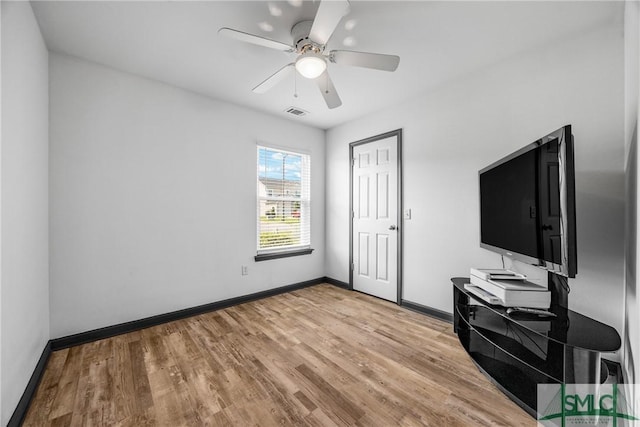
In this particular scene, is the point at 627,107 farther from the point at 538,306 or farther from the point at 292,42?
the point at 292,42

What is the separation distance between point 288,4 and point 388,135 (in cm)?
200

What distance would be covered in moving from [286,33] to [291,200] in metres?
2.24

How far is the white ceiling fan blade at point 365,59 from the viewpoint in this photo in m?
1.74

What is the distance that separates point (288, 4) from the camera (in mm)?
1689

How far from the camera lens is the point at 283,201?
381 centimetres

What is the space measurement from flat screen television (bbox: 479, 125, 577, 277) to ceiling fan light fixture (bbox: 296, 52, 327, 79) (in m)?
1.42

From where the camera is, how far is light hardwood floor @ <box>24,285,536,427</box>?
1498 mm

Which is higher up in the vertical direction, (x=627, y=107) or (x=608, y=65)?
(x=608, y=65)

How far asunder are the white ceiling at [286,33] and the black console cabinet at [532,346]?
1929 mm

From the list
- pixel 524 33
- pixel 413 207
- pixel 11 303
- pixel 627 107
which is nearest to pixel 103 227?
pixel 11 303

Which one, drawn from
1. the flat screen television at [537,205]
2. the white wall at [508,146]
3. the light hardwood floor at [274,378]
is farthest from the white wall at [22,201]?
the white wall at [508,146]

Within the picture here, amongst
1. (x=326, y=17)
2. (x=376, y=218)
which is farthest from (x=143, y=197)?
(x=376, y=218)

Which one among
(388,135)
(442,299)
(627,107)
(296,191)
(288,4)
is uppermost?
(288,4)

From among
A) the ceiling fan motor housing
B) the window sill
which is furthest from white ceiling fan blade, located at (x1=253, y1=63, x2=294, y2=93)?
the window sill
